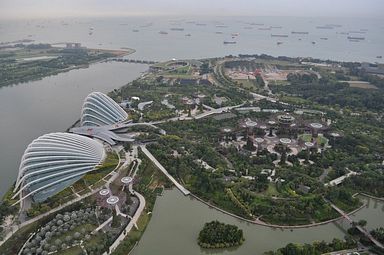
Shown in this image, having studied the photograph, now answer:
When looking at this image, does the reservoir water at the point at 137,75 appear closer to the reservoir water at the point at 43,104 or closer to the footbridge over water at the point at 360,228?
the reservoir water at the point at 43,104

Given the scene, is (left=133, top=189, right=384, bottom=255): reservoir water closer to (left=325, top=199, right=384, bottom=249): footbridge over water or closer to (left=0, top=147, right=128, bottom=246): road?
(left=325, top=199, right=384, bottom=249): footbridge over water

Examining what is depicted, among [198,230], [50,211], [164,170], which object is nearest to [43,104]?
[164,170]

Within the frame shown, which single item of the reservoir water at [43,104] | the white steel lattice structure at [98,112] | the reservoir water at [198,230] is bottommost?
the reservoir water at [43,104]

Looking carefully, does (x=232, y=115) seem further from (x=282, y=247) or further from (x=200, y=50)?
(x=200, y=50)

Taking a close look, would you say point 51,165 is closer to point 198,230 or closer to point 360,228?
point 198,230

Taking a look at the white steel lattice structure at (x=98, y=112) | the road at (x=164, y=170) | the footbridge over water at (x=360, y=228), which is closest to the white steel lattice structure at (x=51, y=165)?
the road at (x=164, y=170)
